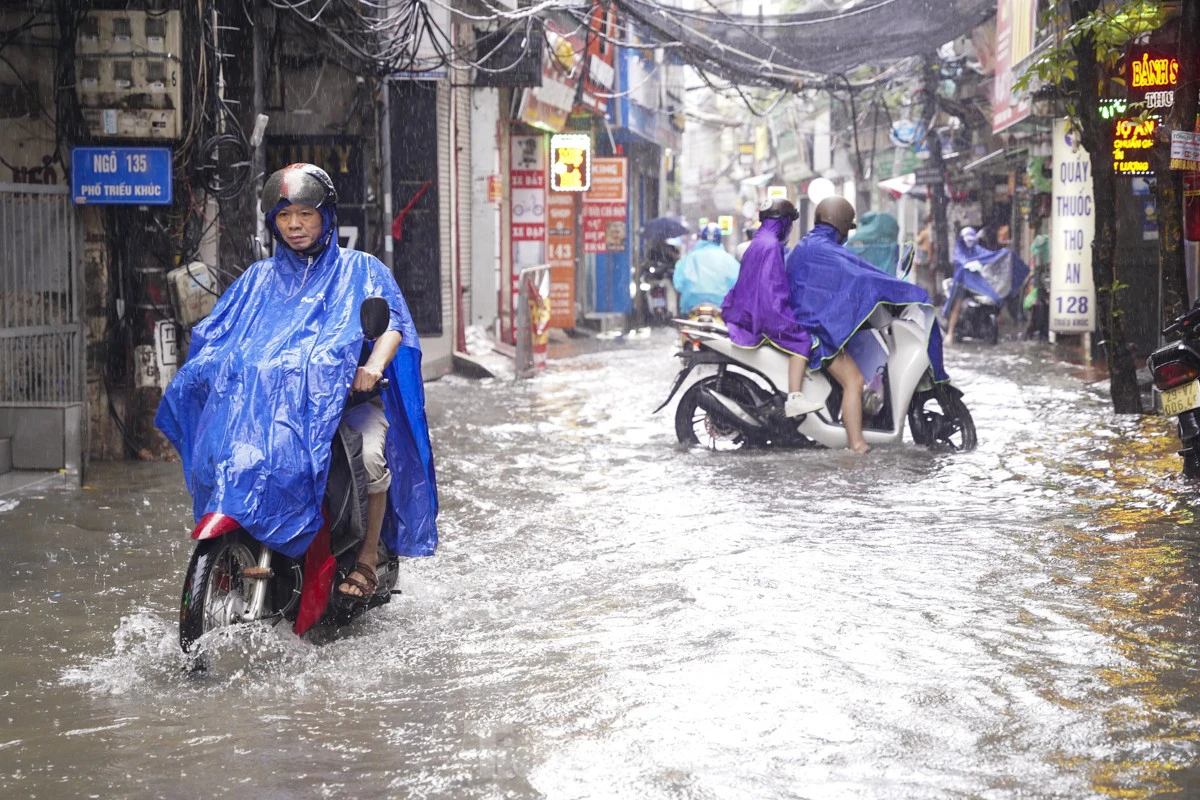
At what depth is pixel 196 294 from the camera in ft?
33.1

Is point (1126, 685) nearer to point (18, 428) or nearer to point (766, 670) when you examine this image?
point (766, 670)

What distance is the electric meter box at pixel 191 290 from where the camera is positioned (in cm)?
1002

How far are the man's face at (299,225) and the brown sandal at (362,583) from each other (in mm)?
1113

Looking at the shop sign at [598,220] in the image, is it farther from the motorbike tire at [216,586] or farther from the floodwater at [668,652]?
the motorbike tire at [216,586]

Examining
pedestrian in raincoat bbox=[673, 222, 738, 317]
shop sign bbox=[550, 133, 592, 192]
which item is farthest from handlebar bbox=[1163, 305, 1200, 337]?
shop sign bbox=[550, 133, 592, 192]

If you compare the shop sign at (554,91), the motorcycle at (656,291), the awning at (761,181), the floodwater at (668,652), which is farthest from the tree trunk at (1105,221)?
the awning at (761,181)

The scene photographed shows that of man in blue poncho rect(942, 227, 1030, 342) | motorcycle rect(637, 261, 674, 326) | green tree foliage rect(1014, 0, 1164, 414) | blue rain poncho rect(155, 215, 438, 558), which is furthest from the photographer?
motorcycle rect(637, 261, 674, 326)

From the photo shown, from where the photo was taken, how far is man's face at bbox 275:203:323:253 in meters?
5.34

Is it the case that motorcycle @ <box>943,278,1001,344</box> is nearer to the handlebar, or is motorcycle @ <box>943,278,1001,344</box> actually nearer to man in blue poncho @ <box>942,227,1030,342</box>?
man in blue poncho @ <box>942,227,1030,342</box>

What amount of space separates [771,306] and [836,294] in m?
0.42

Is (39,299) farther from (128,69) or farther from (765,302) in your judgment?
(765,302)

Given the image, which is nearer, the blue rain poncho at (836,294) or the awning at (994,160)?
the blue rain poncho at (836,294)

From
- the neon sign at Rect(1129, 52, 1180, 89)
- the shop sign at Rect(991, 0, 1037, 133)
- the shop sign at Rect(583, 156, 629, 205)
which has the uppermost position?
the shop sign at Rect(991, 0, 1037, 133)

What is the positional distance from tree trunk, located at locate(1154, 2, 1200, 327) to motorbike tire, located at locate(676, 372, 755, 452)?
9.37 ft
